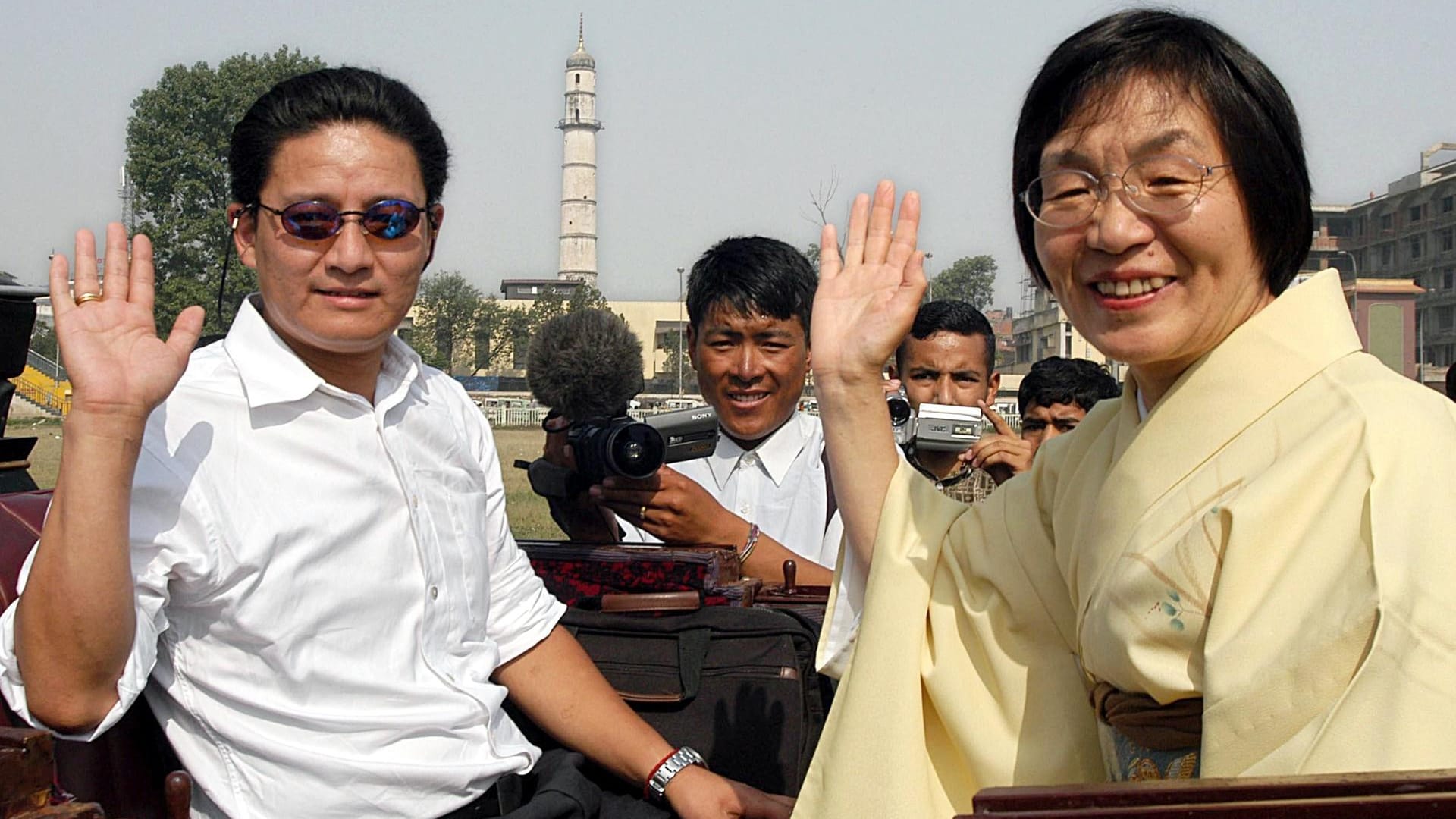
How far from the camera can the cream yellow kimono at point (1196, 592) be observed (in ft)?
4.85

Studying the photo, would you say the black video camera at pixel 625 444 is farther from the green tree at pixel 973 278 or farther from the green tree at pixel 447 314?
the green tree at pixel 973 278

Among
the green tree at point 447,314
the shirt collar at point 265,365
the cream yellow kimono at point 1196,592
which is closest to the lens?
the cream yellow kimono at point 1196,592

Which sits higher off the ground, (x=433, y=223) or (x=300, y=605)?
(x=433, y=223)

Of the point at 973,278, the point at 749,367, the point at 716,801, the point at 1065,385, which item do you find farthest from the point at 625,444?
the point at 973,278

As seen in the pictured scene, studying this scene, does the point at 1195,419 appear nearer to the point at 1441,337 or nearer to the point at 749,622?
the point at 749,622

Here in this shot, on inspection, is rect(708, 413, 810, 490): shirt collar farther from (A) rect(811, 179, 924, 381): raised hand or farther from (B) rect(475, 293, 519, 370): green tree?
(B) rect(475, 293, 519, 370): green tree

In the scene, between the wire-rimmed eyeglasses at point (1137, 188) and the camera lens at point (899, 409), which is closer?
the wire-rimmed eyeglasses at point (1137, 188)

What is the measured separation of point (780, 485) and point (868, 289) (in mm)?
1665

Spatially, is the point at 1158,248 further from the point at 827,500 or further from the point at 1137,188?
the point at 827,500

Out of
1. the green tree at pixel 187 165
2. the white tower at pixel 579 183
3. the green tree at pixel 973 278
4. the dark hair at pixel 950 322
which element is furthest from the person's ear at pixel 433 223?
the white tower at pixel 579 183

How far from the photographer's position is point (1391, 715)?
1.45 m

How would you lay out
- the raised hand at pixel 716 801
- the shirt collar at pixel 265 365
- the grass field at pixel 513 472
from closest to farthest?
the shirt collar at pixel 265 365 < the raised hand at pixel 716 801 < the grass field at pixel 513 472

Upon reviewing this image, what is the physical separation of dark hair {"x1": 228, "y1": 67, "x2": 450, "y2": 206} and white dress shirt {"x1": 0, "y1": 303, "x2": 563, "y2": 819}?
10.3 inches

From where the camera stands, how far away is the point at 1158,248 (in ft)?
5.83
